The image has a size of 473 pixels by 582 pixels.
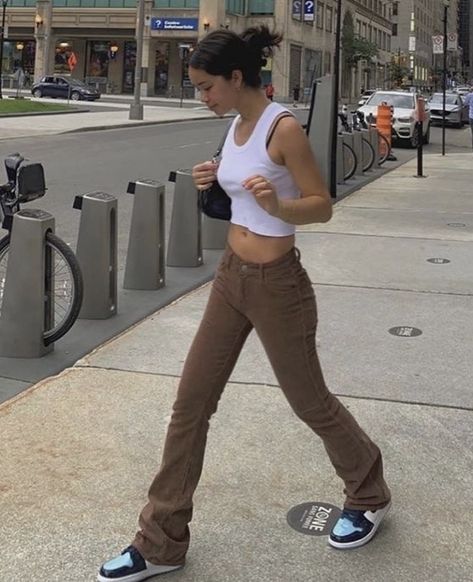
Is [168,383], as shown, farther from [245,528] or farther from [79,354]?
[245,528]

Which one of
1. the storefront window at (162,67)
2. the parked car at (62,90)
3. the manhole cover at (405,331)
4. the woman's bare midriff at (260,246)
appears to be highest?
the storefront window at (162,67)

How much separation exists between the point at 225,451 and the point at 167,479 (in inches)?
42.3

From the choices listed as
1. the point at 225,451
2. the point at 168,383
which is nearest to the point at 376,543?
the point at 225,451

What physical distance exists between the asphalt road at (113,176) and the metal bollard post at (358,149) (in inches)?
127

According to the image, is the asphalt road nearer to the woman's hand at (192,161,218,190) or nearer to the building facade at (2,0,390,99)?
the woman's hand at (192,161,218,190)

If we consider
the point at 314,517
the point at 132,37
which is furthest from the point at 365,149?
the point at 132,37

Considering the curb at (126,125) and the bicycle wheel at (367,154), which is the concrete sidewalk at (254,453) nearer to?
the bicycle wheel at (367,154)

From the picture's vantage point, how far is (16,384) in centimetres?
479

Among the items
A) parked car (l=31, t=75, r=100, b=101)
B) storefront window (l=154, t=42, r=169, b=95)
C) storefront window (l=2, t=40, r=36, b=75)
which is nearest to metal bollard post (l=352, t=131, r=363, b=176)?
parked car (l=31, t=75, r=100, b=101)

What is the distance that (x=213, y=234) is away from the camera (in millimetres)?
8891

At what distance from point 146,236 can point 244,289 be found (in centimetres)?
425

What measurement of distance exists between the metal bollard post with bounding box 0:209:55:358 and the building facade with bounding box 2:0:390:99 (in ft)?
192

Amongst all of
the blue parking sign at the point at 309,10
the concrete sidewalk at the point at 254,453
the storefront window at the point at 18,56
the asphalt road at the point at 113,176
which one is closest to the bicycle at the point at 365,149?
the asphalt road at the point at 113,176

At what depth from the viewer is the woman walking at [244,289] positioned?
8.80 feet
